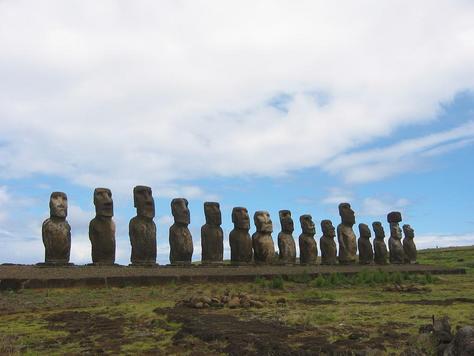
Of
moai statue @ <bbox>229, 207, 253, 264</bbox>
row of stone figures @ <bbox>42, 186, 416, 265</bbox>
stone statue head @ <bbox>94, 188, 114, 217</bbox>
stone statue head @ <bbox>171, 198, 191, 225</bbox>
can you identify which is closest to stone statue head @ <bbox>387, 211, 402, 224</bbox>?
row of stone figures @ <bbox>42, 186, 416, 265</bbox>

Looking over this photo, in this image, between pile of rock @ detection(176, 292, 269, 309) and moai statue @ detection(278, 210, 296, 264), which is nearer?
pile of rock @ detection(176, 292, 269, 309)

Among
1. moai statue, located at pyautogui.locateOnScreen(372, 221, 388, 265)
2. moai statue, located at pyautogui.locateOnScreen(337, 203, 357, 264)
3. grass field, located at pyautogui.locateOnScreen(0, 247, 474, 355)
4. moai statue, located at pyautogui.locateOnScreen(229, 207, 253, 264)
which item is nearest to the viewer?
grass field, located at pyautogui.locateOnScreen(0, 247, 474, 355)

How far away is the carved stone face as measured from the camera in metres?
21.7

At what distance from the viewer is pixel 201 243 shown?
20719 millimetres

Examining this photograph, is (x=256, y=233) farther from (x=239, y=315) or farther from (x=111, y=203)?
(x=239, y=315)

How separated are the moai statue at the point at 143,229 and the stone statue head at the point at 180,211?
1.12 metres

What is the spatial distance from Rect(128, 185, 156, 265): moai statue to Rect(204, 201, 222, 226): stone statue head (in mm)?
2605

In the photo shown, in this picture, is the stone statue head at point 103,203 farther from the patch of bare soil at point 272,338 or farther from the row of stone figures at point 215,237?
the patch of bare soil at point 272,338

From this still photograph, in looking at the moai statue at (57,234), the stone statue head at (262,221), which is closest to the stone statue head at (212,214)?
the stone statue head at (262,221)

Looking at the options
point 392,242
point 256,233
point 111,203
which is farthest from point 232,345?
point 392,242

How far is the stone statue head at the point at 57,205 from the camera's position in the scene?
16.8m

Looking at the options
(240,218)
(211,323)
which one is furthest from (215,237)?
(211,323)

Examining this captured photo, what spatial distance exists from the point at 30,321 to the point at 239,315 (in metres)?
3.09

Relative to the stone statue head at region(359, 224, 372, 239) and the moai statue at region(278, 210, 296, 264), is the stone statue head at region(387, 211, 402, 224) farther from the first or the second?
the moai statue at region(278, 210, 296, 264)
